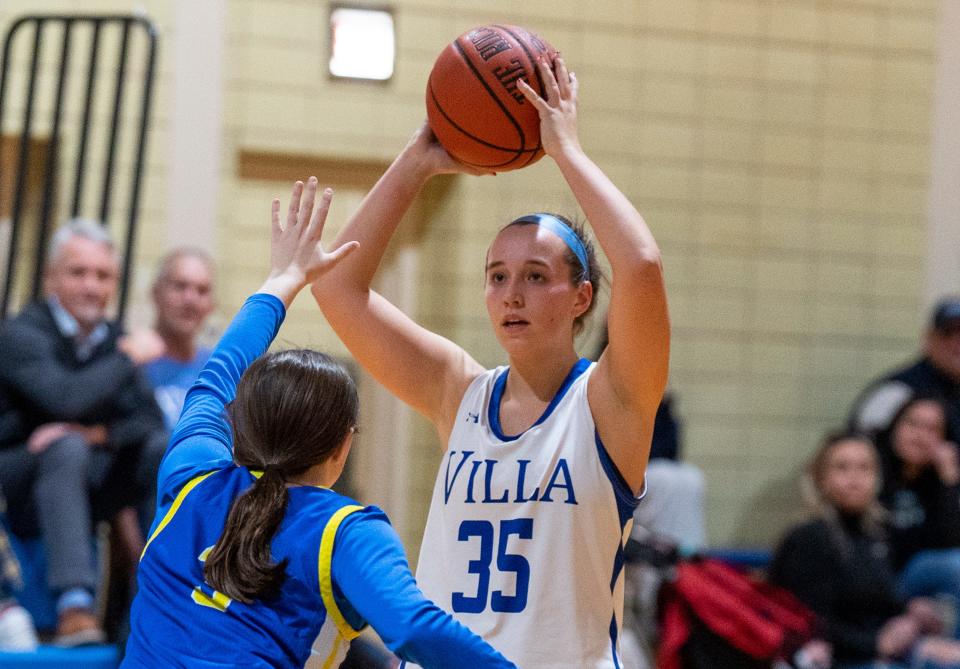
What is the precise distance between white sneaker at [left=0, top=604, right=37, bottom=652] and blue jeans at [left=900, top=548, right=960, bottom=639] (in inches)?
142

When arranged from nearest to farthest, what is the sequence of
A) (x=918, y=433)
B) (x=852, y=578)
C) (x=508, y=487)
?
(x=508, y=487), (x=852, y=578), (x=918, y=433)

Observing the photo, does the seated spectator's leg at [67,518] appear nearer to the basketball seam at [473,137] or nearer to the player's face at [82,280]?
the player's face at [82,280]

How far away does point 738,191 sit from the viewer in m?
7.65

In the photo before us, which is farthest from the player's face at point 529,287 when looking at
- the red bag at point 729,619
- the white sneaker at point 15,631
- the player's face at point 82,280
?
the red bag at point 729,619

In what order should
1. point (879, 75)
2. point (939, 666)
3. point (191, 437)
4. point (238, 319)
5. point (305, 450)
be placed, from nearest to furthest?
point (305, 450) < point (191, 437) < point (238, 319) < point (939, 666) < point (879, 75)

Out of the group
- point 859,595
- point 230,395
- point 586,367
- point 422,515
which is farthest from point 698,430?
point 230,395

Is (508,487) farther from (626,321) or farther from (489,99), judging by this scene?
(489,99)

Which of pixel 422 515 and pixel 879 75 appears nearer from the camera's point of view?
pixel 422 515

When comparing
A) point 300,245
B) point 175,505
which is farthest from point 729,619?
point 175,505

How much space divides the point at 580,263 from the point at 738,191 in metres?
5.19

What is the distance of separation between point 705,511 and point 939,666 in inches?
86.1

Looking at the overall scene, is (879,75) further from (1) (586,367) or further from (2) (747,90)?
(1) (586,367)

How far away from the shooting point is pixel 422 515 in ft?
23.7

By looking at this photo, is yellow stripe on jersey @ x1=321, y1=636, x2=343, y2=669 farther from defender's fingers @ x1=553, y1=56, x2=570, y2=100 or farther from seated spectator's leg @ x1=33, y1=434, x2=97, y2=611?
seated spectator's leg @ x1=33, y1=434, x2=97, y2=611
